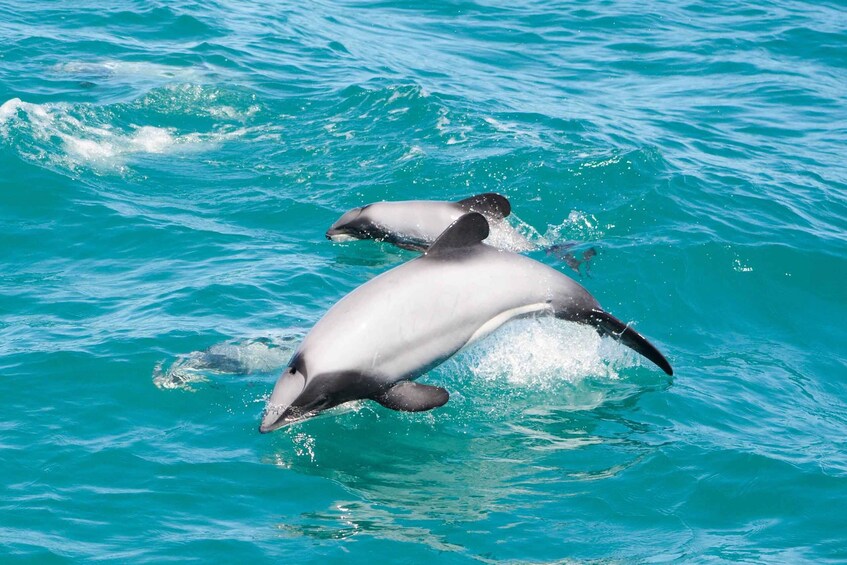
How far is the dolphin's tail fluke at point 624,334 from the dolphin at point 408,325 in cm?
81

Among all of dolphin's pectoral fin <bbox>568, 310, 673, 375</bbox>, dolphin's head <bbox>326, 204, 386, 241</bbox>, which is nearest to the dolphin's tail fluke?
dolphin's pectoral fin <bbox>568, 310, 673, 375</bbox>

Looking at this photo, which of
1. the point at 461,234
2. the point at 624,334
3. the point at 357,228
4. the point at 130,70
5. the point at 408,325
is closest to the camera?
the point at 408,325

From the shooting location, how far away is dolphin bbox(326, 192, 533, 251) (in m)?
18.8

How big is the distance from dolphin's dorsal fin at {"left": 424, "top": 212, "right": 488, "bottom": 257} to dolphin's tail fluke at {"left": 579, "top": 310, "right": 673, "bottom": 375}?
2025 mm

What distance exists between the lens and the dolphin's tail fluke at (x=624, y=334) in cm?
1381

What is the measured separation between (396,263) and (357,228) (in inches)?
39.1

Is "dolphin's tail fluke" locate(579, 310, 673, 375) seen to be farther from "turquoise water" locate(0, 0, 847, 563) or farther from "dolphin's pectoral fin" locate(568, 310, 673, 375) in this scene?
"turquoise water" locate(0, 0, 847, 563)

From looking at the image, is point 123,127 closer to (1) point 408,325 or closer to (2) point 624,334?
(1) point 408,325

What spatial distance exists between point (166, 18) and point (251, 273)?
17.5 m

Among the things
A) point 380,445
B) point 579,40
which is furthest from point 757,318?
point 579,40

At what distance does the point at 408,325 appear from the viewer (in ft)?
41.6

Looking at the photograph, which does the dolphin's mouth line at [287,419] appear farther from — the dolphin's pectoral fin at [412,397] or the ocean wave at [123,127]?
the ocean wave at [123,127]

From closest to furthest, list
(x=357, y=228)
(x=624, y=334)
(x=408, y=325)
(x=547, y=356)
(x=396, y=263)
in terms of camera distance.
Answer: (x=408, y=325) → (x=624, y=334) → (x=547, y=356) → (x=396, y=263) → (x=357, y=228)

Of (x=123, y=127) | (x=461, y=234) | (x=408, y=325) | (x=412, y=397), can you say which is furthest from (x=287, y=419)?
(x=123, y=127)
